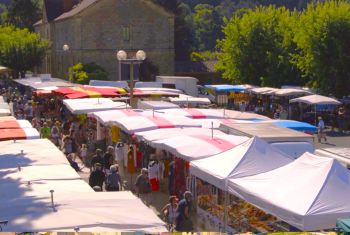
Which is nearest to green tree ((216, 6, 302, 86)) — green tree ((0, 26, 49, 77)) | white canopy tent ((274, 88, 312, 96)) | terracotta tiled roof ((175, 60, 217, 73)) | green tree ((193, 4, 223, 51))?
white canopy tent ((274, 88, 312, 96))

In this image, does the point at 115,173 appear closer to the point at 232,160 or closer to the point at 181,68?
the point at 232,160

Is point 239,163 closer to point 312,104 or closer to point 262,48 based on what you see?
point 312,104

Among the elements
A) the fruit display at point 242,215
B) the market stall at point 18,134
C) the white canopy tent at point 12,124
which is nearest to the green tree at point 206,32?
the white canopy tent at point 12,124

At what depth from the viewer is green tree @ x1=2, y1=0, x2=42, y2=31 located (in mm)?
80562

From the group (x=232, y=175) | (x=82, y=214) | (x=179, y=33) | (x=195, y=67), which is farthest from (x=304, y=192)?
(x=179, y=33)

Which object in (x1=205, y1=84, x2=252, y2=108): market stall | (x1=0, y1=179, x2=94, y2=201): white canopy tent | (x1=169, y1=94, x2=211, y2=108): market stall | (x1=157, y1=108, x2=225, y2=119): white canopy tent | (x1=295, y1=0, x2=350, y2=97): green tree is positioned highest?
(x1=295, y1=0, x2=350, y2=97): green tree

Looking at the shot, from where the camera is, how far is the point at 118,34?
179 feet

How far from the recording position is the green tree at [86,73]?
1908 inches

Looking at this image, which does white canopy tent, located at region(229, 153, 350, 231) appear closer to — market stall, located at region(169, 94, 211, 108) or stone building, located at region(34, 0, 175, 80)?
market stall, located at region(169, 94, 211, 108)

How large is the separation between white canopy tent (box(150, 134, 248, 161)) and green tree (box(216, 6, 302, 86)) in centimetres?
2751

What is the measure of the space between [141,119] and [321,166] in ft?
27.5

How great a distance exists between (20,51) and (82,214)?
4703cm

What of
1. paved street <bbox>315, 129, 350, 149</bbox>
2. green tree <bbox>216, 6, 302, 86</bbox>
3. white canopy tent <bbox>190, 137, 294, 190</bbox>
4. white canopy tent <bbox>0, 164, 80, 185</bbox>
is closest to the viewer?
white canopy tent <bbox>0, 164, 80, 185</bbox>

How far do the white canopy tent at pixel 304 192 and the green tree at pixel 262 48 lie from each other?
3133 cm
